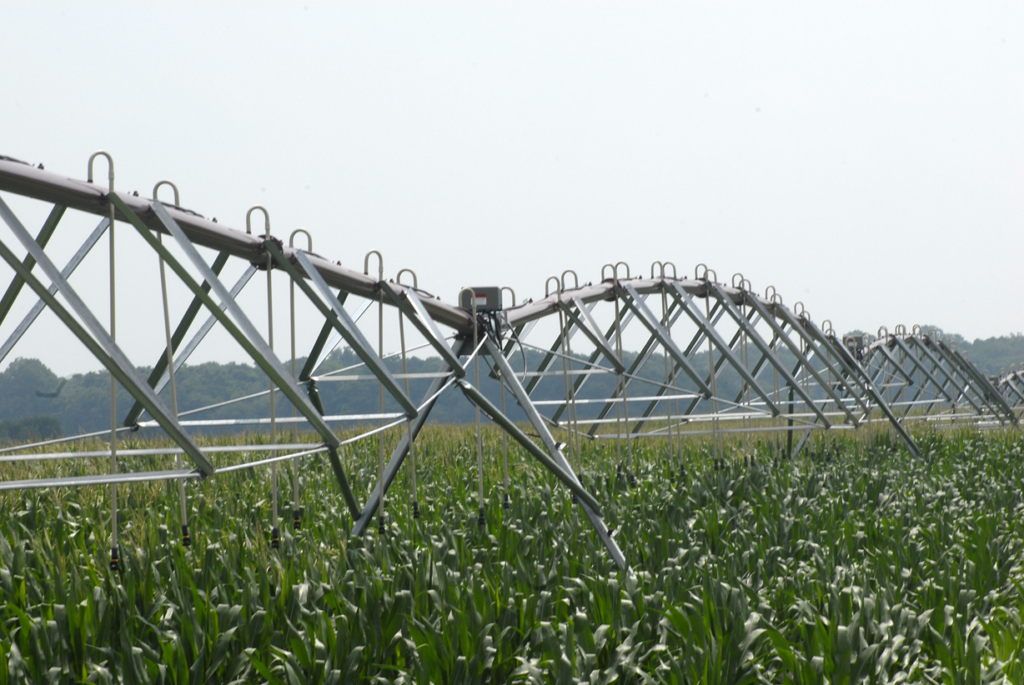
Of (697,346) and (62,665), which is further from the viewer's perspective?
(697,346)

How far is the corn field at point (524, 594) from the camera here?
175 inches

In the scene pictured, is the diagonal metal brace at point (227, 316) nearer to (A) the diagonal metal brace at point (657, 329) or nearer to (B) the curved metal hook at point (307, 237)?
(B) the curved metal hook at point (307, 237)

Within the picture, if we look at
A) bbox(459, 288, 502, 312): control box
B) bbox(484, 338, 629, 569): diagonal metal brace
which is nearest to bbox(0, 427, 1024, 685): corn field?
bbox(484, 338, 629, 569): diagonal metal brace

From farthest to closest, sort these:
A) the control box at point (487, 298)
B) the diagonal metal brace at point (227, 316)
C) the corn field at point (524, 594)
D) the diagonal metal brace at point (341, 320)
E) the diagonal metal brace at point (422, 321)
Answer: the control box at point (487, 298), the diagonal metal brace at point (422, 321), the diagonal metal brace at point (341, 320), the diagonal metal brace at point (227, 316), the corn field at point (524, 594)

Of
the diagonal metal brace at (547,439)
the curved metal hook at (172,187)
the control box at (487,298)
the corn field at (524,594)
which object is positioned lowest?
the corn field at (524,594)

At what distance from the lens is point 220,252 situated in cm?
611

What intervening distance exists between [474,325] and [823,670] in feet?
13.0

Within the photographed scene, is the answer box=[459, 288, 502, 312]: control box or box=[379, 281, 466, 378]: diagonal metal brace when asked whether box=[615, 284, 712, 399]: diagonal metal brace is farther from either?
box=[379, 281, 466, 378]: diagonal metal brace

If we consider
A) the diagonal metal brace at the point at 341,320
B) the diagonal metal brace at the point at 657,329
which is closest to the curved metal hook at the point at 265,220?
the diagonal metal brace at the point at 341,320

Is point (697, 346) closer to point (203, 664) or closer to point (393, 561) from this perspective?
point (393, 561)

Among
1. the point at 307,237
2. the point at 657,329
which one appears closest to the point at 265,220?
the point at 307,237

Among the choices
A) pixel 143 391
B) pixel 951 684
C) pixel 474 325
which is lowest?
pixel 951 684

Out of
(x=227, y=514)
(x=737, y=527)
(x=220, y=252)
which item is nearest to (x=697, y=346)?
(x=737, y=527)

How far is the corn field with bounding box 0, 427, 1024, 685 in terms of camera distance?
14.6ft
